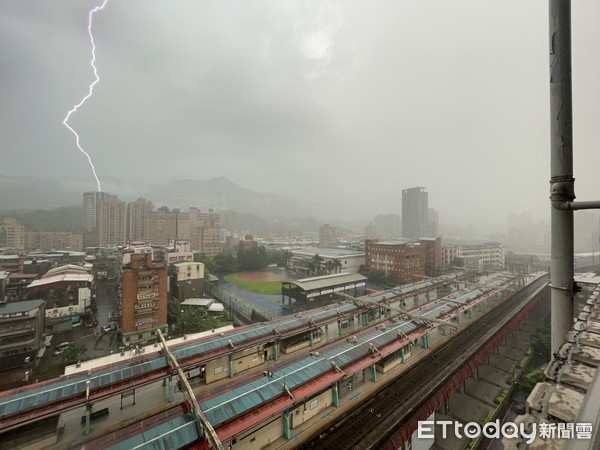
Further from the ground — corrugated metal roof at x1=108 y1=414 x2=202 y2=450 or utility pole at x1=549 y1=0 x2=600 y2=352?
utility pole at x1=549 y1=0 x2=600 y2=352

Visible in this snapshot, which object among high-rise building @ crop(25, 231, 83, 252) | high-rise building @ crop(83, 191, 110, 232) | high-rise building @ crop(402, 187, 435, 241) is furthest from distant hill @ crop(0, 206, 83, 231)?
high-rise building @ crop(402, 187, 435, 241)

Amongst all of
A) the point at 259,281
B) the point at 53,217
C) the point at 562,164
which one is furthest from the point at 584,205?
the point at 53,217

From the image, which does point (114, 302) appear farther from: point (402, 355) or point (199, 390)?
point (402, 355)

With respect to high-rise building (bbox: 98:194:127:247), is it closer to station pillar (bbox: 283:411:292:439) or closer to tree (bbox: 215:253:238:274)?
tree (bbox: 215:253:238:274)

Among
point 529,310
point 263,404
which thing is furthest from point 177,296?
point 529,310

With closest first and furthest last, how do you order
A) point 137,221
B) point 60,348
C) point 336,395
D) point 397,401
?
point 336,395 → point 397,401 → point 60,348 → point 137,221

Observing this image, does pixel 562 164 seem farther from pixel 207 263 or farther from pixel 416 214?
pixel 416 214
